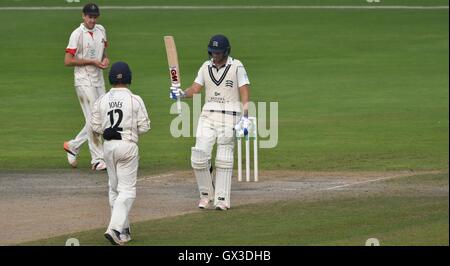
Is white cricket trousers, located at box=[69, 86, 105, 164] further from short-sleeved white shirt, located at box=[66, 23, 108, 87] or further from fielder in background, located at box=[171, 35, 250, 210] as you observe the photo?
fielder in background, located at box=[171, 35, 250, 210]

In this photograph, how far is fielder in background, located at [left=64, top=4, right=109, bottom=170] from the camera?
18.3 m

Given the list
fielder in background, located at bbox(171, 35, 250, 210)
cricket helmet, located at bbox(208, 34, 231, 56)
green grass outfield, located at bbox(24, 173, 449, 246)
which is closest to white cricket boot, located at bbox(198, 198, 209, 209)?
fielder in background, located at bbox(171, 35, 250, 210)

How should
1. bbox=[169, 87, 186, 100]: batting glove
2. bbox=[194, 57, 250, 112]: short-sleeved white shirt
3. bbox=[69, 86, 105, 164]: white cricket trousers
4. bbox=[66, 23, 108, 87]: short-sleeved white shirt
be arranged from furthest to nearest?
bbox=[69, 86, 105, 164]: white cricket trousers → bbox=[66, 23, 108, 87]: short-sleeved white shirt → bbox=[169, 87, 186, 100]: batting glove → bbox=[194, 57, 250, 112]: short-sleeved white shirt

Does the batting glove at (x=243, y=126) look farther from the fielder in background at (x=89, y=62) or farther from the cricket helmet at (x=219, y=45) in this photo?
the fielder in background at (x=89, y=62)

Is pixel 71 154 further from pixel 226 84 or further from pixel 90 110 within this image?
pixel 226 84

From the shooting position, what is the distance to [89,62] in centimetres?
1833

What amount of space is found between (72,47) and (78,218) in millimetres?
4078

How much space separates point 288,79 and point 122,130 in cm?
1644

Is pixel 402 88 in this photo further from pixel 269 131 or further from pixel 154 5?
pixel 154 5

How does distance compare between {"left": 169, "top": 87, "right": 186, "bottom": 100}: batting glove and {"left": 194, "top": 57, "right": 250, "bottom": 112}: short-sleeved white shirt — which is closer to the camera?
{"left": 194, "top": 57, "right": 250, "bottom": 112}: short-sleeved white shirt

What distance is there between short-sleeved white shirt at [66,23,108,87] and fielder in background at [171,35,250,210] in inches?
123

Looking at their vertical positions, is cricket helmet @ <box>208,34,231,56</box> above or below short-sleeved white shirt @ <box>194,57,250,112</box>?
above

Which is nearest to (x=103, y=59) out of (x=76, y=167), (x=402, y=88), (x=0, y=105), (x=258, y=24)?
(x=76, y=167)

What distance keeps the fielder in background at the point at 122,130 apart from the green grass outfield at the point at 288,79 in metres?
4.87
